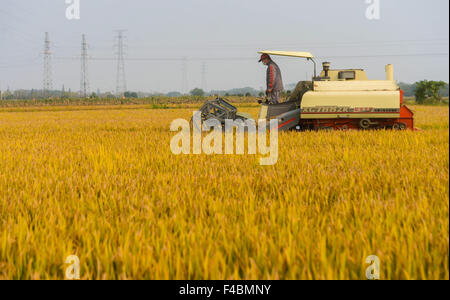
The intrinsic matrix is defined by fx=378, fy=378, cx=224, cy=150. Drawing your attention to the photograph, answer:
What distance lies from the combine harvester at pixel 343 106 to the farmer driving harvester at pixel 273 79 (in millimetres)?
228

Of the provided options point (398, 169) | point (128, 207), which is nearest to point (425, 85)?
point (398, 169)

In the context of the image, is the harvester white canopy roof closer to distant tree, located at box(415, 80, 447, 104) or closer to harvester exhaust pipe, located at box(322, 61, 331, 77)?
harvester exhaust pipe, located at box(322, 61, 331, 77)

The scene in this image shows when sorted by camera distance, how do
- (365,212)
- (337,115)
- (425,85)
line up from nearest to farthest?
(365,212) < (337,115) < (425,85)

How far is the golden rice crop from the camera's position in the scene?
1987 millimetres

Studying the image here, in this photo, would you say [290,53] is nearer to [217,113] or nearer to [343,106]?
[343,106]

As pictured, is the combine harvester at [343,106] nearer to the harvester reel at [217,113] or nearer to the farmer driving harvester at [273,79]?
the harvester reel at [217,113]

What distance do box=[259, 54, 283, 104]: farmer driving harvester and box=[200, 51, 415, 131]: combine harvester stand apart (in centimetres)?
23

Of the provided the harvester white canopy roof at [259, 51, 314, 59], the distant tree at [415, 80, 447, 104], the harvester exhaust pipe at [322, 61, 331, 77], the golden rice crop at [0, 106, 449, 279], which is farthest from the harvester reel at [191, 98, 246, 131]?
the distant tree at [415, 80, 447, 104]

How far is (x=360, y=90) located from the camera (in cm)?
868

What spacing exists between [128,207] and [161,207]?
277 millimetres

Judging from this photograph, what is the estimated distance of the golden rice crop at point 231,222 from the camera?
1.99 m

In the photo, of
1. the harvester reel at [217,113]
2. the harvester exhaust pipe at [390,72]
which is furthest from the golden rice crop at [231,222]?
the harvester exhaust pipe at [390,72]

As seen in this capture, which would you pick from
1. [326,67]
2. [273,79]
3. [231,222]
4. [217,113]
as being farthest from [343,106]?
[231,222]

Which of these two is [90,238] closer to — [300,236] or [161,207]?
[161,207]
